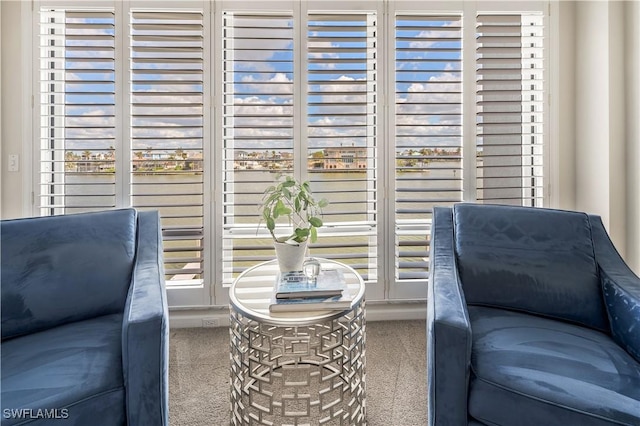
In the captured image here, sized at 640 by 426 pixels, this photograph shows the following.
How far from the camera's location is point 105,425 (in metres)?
1.07

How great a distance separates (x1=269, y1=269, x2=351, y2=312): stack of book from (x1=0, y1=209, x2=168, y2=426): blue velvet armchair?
0.42m

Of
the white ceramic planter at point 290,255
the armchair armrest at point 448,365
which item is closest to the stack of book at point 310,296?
the white ceramic planter at point 290,255

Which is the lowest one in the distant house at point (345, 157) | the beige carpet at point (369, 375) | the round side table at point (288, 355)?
the beige carpet at point (369, 375)

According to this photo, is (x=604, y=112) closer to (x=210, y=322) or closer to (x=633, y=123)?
(x=633, y=123)

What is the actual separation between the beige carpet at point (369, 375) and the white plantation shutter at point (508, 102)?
1.20 m

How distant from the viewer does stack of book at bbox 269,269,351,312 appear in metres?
1.31

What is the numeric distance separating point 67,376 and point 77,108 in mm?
1846

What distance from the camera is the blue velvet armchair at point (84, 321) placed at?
3.42ft

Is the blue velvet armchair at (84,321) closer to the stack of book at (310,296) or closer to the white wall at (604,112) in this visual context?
the stack of book at (310,296)

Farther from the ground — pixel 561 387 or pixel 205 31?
pixel 205 31

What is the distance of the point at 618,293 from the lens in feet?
4.63

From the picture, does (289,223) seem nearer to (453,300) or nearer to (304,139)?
(304,139)

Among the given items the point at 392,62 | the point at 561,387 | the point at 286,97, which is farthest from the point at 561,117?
the point at 561,387

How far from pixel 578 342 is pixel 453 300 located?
49 centimetres
